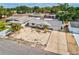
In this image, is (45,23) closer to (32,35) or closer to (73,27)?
(32,35)

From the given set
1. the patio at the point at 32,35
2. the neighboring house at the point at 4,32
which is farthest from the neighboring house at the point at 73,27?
the neighboring house at the point at 4,32

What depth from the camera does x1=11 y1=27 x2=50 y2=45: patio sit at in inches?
72.6

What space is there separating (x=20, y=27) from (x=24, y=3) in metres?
0.29

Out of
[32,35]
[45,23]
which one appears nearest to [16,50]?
[32,35]

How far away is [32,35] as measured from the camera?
6.09 ft

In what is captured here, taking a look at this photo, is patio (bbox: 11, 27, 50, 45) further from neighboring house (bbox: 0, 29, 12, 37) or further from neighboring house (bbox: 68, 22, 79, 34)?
neighboring house (bbox: 68, 22, 79, 34)

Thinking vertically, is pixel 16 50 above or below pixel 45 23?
below

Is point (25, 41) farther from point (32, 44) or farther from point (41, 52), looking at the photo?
point (41, 52)

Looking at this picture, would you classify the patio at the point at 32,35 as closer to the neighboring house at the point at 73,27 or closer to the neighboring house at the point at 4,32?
the neighboring house at the point at 4,32

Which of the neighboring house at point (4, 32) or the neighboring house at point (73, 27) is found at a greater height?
the neighboring house at point (73, 27)

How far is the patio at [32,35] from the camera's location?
184 cm

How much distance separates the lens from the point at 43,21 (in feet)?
6.27

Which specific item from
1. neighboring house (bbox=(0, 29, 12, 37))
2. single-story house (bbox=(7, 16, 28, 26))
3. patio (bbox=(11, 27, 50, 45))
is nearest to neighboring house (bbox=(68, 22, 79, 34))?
patio (bbox=(11, 27, 50, 45))

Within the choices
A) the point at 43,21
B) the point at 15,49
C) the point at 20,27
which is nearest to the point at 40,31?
the point at 43,21
